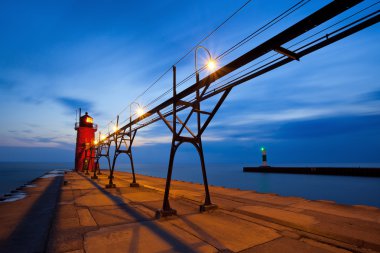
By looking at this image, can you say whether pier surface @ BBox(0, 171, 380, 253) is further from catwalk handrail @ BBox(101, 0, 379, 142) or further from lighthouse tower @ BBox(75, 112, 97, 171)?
lighthouse tower @ BBox(75, 112, 97, 171)

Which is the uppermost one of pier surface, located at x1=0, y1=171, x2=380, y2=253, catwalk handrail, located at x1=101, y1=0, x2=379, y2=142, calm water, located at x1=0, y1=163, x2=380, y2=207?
catwalk handrail, located at x1=101, y1=0, x2=379, y2=142

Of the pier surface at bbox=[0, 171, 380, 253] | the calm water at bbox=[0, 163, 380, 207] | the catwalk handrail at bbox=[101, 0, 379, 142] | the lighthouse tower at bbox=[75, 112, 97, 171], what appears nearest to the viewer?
the catwalk handrail at bbox=[101, 0, 379, 142]

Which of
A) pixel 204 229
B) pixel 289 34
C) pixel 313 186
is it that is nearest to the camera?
pixel 289 34

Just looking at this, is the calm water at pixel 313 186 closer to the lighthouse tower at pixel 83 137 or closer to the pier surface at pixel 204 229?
the lighthouse tower at pixel 83 137

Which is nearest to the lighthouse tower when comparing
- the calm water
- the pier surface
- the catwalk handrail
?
the calm water

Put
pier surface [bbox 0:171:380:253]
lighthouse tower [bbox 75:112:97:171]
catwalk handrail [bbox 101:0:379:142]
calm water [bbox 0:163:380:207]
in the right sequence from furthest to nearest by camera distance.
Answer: lighthouse tower [bbox 75:112:97:171], calm water [bbox 0:163:380:207], pier surface [bbox 0:171:380:253], catwalk handrail [bbox 101:0:379:142]

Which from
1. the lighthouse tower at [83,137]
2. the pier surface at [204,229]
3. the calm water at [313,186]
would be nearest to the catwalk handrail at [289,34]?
the pier surface at [204,229]

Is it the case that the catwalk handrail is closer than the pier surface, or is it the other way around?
the catwalk handrail

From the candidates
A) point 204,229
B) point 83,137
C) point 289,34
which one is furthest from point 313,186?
point 83,137

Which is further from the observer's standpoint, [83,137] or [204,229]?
[83,137]

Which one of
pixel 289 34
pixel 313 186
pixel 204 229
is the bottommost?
pixel 313 186

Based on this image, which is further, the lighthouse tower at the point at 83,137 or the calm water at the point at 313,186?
the lighthouse tower at the point at 83,137

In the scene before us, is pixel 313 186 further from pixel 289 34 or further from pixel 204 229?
pixel 289 34

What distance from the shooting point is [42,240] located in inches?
231
